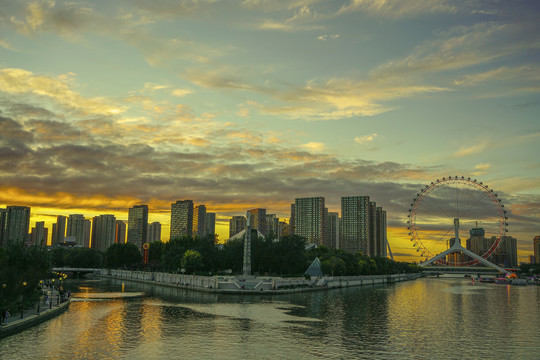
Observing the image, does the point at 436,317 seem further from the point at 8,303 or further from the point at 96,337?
the point at 8,303

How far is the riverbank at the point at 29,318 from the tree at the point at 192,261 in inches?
2569

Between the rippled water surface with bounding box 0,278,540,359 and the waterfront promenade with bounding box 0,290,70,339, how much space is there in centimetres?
85

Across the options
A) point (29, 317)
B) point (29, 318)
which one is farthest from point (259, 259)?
point (29, 318)

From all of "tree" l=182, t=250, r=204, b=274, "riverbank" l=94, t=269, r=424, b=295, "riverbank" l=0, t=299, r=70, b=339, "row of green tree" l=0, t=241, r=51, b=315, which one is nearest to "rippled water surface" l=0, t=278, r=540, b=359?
"riverbank" l=0, t=299, r=70, b=339

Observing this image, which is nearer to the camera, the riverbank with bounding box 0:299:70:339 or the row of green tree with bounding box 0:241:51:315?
the riverbank with bounding box 0:299:70:339

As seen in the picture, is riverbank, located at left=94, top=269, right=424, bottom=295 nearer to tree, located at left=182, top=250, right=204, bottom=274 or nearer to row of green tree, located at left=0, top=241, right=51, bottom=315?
tree, located at left=182, top=250, right=204, bottom=274

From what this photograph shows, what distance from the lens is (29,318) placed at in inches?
1748

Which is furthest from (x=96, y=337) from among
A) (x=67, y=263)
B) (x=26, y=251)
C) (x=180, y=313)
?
(x=67, y=263)

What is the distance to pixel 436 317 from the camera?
6256cm

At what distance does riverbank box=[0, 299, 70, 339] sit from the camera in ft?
128

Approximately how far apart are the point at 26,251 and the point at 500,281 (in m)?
178

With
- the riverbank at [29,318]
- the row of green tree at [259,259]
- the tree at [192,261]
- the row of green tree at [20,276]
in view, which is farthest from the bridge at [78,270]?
the riverbank at [29,318]

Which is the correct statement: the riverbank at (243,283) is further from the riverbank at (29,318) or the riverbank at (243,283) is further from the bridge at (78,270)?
the bridge at (78,270)

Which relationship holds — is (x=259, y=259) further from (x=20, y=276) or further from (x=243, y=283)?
(x=20, y=276)
